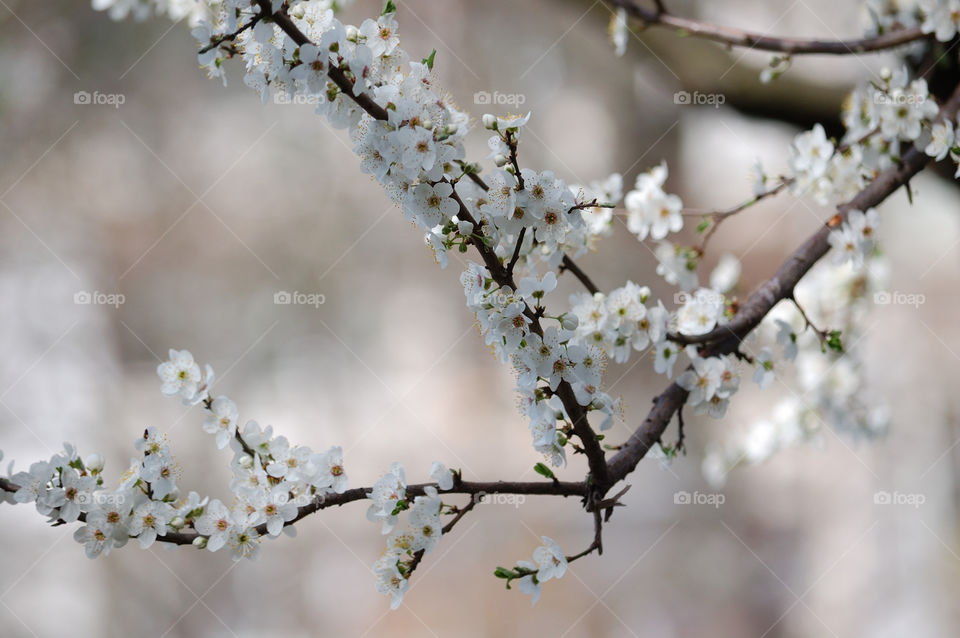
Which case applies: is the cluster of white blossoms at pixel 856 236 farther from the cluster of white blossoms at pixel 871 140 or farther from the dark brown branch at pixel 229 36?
the dark brown branch at pixel 229 36

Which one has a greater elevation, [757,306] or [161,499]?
[757,306]

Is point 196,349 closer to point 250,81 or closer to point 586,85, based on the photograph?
point 586,85

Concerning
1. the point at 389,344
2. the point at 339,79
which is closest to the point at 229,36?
the point at 339,79

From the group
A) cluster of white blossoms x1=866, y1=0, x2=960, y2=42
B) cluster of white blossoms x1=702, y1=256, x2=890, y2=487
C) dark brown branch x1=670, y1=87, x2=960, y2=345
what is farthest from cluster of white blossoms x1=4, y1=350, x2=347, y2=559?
cluster of white blossoms x1=702, y1=256, x2=890, y2=487

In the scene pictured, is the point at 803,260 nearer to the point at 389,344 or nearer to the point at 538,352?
the point at 538,352

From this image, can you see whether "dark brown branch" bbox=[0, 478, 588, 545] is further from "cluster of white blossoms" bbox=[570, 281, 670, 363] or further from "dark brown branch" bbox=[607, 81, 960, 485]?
"cluster of white blossoms" bbox=[570, 281, 670, 363]

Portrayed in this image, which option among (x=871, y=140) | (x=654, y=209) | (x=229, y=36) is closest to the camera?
(x=229, y=36)
